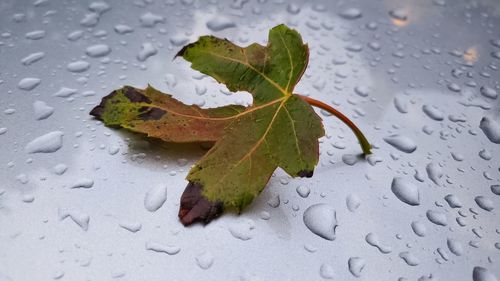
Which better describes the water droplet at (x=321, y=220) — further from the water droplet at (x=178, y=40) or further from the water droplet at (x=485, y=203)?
the water droplet at (x=178, y=40)

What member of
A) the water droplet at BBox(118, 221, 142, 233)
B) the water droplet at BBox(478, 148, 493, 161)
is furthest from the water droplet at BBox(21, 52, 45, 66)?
the water droplet at BBox(478, 148, 493, 161)

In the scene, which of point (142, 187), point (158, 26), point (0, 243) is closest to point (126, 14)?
point (158, 26)

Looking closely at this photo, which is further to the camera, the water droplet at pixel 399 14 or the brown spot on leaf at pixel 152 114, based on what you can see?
the water droplet at pixel 399 14

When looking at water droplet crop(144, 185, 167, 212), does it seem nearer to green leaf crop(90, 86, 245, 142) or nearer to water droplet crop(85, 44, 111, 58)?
green leaf crop(90, 86, 245, 142)

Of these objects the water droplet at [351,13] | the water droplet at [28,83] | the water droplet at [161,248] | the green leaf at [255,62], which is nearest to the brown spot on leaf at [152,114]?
the green leaf at [255,62]

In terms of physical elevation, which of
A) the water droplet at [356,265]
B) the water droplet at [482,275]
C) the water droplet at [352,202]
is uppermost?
the water droplet at [352,202]

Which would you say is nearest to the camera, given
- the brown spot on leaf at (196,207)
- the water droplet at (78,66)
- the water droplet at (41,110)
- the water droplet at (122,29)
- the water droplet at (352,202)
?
the brown spot on leaf at (196,207)
